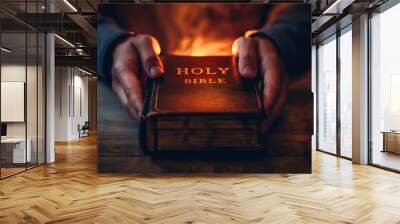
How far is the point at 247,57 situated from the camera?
22.6 ft

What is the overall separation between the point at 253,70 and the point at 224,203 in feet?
9.71

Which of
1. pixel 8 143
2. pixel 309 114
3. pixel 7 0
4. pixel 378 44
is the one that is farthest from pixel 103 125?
pixel 378 44

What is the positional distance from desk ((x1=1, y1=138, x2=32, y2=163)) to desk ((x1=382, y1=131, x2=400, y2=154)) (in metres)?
7.77

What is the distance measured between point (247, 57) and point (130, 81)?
2166 millimetres

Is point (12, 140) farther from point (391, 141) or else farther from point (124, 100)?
point (391, 141)

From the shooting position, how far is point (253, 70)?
22.6 ft

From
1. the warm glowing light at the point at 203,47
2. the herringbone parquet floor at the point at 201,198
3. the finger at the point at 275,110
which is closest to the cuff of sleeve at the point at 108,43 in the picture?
the warm glowing light at the point at 203,47

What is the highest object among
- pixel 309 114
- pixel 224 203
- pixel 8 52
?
pixel 8 52

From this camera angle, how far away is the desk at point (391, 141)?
849cm

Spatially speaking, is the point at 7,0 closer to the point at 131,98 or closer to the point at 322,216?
the point at 131,98

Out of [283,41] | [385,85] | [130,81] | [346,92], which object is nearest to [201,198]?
[130,81]

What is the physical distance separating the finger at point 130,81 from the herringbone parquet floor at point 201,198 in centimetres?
135

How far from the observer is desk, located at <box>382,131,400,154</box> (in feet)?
27.9

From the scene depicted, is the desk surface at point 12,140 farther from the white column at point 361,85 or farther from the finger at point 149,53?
the white column at point 361,85
